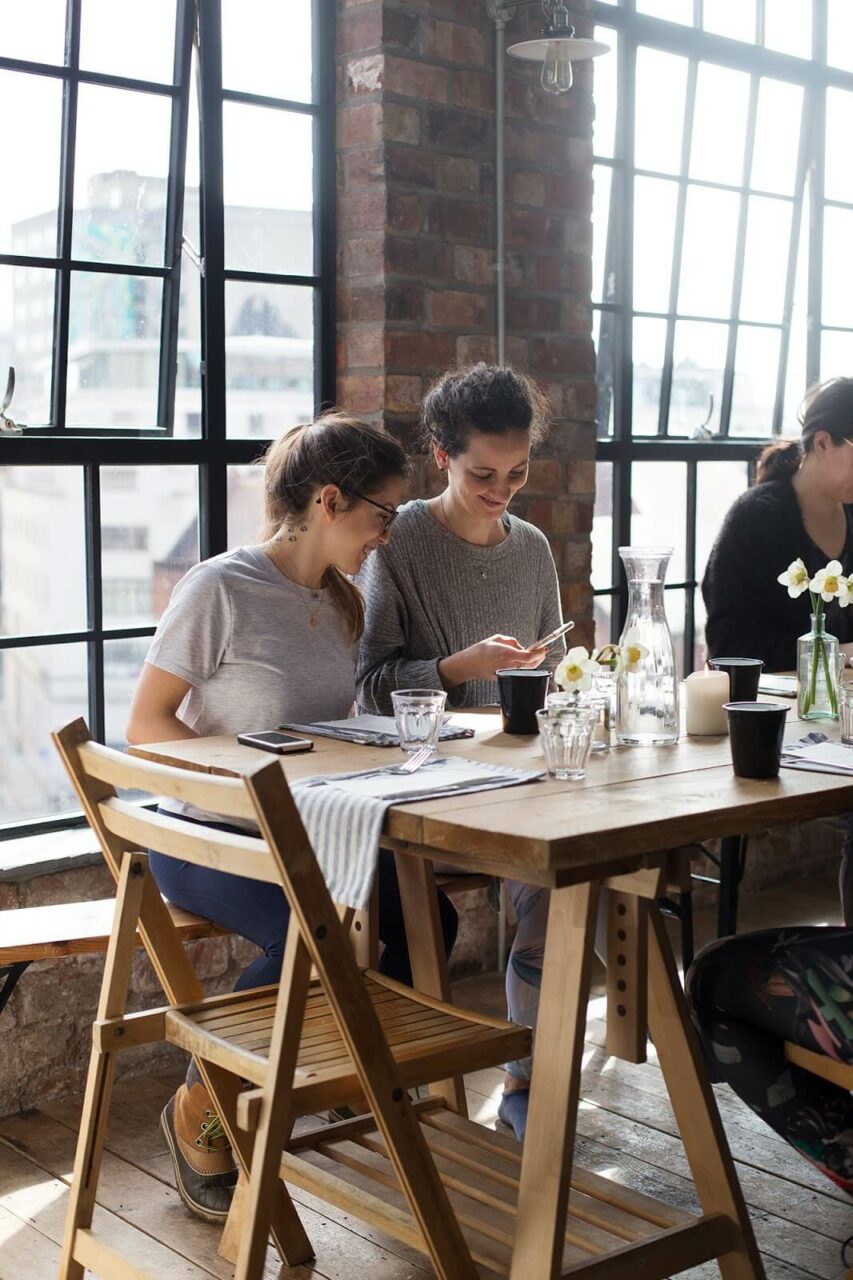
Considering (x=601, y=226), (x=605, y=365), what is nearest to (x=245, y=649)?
(x=605, y=365)

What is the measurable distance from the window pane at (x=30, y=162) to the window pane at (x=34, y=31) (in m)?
0.01

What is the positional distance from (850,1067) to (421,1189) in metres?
0.61

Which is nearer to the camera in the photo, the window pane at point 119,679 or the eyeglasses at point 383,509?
the eyeglasses at point 383,509

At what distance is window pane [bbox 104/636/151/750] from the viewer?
3195 mm

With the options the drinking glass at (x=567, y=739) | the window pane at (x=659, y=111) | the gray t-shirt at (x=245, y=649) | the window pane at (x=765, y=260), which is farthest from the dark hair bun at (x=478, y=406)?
the window pane at (x=765, y=260)

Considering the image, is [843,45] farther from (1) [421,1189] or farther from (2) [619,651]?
(1) [421,1189]

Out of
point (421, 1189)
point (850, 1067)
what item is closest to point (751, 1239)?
point (850, 1067)

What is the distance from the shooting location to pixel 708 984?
2.22 meters

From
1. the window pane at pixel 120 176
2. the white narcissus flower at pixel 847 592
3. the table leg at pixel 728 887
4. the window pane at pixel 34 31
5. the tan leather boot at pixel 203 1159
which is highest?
the window pane at pixel 34 31

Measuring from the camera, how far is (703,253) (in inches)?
173

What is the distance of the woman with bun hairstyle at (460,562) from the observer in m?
2.94

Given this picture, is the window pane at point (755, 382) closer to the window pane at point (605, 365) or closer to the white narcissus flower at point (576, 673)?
the window pane at point (605, 365)

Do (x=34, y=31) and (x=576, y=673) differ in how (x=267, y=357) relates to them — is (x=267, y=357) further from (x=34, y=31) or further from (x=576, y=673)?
(x=576, y=673)

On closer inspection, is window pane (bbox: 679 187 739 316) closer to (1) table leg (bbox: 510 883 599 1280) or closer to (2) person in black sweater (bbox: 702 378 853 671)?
(2) person in black sweater (bbox: 702 378 853 671)
